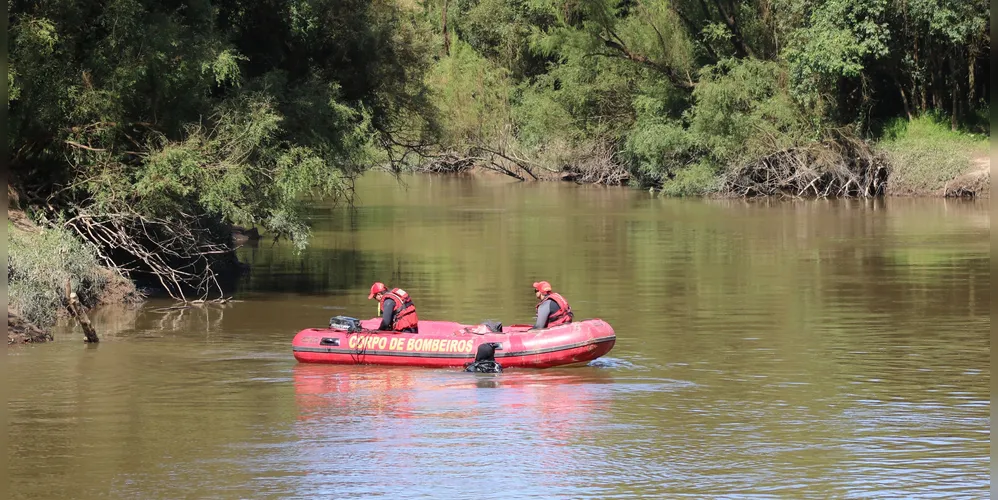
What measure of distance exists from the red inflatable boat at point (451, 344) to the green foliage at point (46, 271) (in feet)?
16.5

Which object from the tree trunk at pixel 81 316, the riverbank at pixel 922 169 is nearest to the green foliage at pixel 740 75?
the riverbank at pixel 922 169

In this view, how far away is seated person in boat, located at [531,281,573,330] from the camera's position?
60.6 feet

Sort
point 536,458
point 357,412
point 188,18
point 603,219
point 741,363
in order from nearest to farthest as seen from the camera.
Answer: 1. point 536,458
2. point 357,412
3. point 741,363
4. point 188,18
5. point 603,219

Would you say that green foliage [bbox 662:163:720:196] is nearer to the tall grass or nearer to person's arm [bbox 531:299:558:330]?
the tall grass

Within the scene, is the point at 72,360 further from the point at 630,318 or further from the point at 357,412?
the point at 630,318

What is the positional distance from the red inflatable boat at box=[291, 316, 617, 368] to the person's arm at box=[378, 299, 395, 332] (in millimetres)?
185

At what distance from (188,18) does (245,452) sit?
45.9 ft

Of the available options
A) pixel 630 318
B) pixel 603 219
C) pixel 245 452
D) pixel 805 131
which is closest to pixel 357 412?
pixel 245 452

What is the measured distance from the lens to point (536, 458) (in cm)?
1392

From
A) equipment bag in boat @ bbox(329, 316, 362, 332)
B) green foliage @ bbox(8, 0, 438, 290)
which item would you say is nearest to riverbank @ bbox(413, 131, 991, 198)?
green foliage @ bbox(8, 0, 438, 290)

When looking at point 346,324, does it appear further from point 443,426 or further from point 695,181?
point 695,181

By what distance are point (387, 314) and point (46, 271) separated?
663cm

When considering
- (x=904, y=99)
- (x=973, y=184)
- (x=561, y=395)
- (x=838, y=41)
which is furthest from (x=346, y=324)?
(x=904, y=99)

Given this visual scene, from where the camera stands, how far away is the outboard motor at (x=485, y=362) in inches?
698
